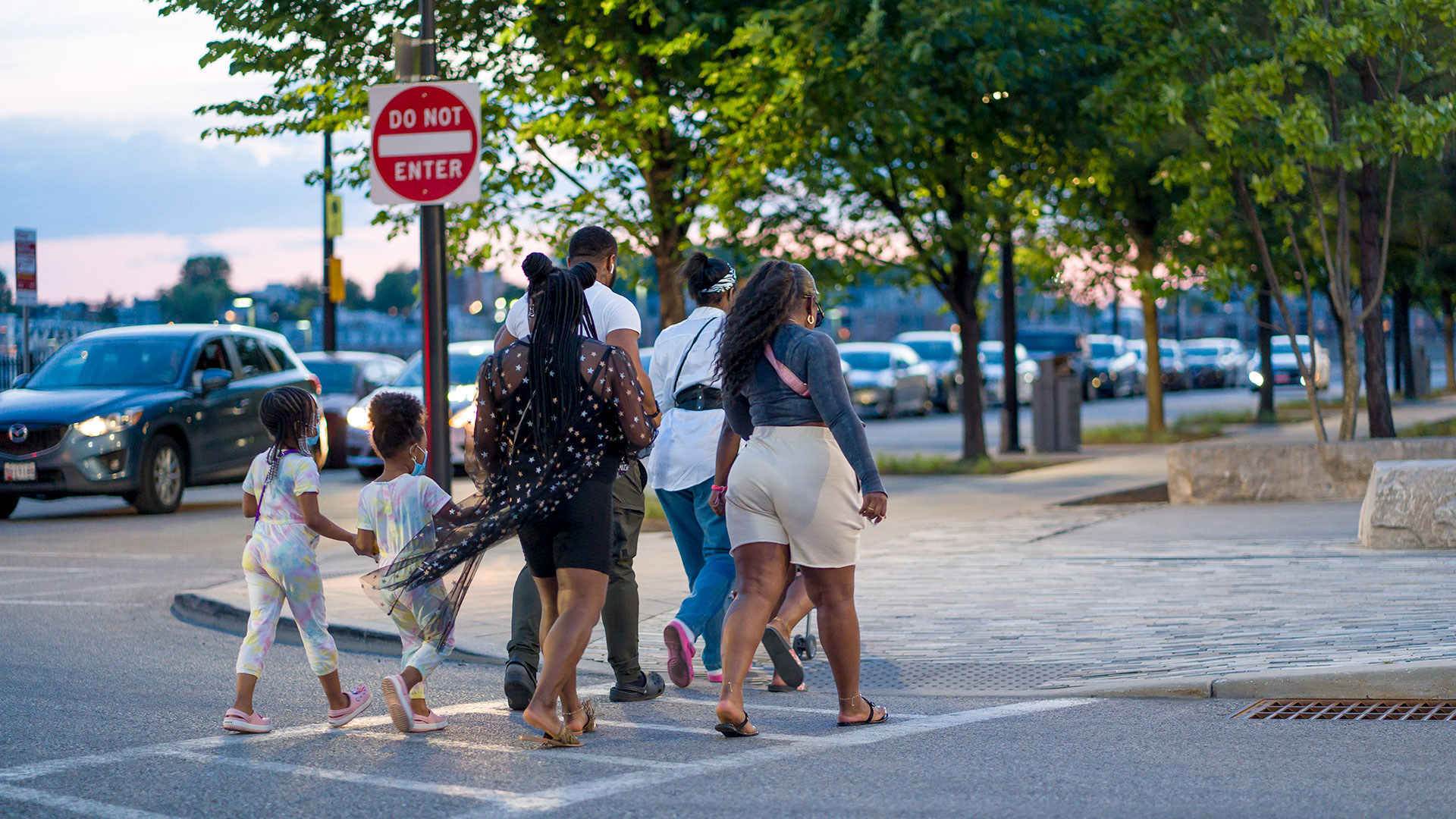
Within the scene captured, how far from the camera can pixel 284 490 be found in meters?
5.99

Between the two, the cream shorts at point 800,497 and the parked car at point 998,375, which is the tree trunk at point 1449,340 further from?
the cream shorts at point 800,497

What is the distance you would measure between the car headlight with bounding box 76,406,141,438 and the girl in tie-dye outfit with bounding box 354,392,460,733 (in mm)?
9725

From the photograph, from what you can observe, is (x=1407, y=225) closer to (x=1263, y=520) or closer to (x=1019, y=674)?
(x=1263, y=520)

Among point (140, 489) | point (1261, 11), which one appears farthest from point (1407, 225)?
point (140, 489)

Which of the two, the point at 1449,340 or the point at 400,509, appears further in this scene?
the point at 1449,340

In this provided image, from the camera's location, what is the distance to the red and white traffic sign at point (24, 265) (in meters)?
19.8

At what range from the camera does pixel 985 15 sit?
14.6 m

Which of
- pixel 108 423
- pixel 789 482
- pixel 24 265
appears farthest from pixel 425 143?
pixel 24 265

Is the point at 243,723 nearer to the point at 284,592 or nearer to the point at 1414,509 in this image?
the point at 284,592

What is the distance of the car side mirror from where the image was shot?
15.8 m

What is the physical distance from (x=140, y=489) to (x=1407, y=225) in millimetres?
15825

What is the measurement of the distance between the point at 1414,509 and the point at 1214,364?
46.3 metres

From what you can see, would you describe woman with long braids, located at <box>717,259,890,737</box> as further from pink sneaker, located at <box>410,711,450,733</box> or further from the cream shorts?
pink sneaker, located at <box>410,711,450,733</box>

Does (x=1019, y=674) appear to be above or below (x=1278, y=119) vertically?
below
